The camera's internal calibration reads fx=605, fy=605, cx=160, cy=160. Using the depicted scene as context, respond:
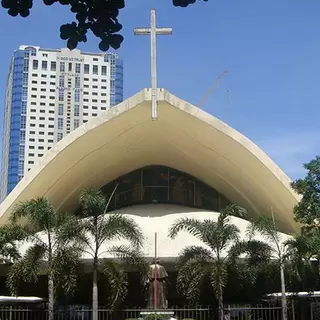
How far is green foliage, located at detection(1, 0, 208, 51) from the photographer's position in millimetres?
2846

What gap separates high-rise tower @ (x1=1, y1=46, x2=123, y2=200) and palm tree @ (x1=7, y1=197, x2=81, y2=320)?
1723 inches

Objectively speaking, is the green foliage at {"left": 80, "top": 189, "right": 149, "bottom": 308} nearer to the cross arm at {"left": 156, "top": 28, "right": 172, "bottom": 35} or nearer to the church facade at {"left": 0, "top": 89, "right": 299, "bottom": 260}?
the church facade at {"left": 0, "top": 89, "right": 299, "bottom": 260}

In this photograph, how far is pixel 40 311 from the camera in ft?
56.5

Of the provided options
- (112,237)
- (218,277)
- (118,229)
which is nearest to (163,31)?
(118,229)

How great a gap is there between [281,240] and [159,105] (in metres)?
6.09

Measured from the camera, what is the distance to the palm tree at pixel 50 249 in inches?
635

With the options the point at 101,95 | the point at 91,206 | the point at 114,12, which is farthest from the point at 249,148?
the point at 101,95

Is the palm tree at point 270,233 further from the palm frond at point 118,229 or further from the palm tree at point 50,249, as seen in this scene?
the palm tree at point 50,249

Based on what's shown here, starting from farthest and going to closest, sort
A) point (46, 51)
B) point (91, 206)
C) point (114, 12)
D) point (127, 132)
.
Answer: point (46, 51), point (127, 132), point (91, 206), point (114, 12)

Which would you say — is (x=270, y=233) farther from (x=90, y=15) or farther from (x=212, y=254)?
(x=90, y=15)

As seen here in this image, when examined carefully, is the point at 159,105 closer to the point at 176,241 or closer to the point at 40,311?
the point at 176,241

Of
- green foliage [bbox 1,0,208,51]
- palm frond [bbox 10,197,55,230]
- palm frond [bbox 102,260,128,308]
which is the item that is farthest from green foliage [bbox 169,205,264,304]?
green foliage [bbox 1,0,208,51]

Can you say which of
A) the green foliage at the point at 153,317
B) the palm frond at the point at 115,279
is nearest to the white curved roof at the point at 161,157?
the palm frond at the point at 115,279

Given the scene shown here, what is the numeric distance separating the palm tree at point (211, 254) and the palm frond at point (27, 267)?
3.80m
